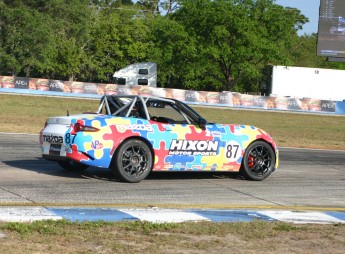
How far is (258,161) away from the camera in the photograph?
12742mm

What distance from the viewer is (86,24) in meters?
70.0

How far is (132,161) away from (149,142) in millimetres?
409

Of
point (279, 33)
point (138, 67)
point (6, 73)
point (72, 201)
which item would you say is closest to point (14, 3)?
point (6, 73)

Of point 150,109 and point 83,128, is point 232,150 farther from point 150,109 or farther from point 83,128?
point 83,128

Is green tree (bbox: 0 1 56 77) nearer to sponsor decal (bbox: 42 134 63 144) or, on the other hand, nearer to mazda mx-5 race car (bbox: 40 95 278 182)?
mazda mx-5 race car (bbox: 40 95 278 182)

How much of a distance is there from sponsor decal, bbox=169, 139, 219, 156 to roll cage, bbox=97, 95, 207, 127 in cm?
33

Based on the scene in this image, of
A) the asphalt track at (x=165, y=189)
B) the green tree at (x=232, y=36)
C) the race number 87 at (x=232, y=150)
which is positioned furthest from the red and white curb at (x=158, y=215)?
the green tree at (x=232, y=36)

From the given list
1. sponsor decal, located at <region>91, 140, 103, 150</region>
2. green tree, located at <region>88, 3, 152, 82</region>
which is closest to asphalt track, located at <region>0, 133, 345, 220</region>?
sponsor decal, located at <region>91, 140, 103, 150</region>

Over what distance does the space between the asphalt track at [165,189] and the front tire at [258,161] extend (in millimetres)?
147

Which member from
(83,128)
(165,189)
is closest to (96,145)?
(83,128)

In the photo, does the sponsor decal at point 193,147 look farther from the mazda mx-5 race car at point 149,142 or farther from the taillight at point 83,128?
the taillight at point 83,128

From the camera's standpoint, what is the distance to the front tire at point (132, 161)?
36.9ft

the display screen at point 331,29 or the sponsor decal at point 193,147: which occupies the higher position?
the display screen at point 331,29

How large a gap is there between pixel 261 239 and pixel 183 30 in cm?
5975
